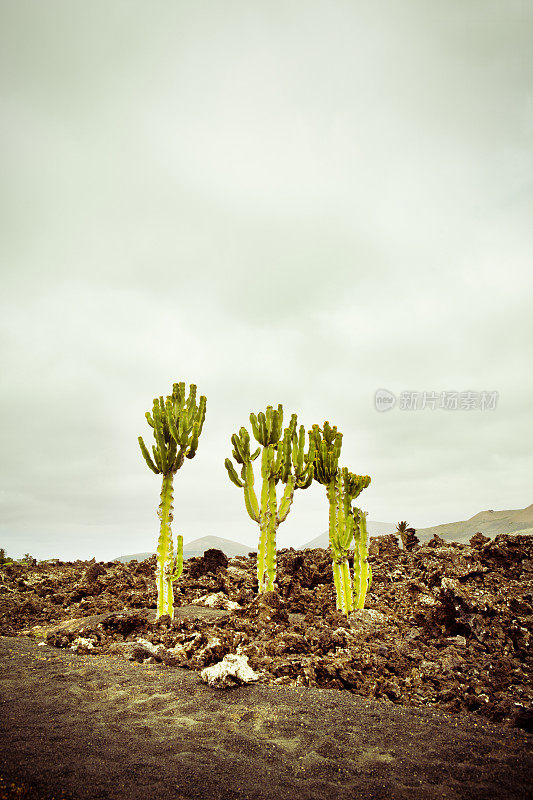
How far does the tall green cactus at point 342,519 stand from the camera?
33.3 ft

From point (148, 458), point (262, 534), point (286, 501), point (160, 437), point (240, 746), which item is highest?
point (160, 437)

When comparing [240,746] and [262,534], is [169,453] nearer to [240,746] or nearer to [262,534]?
[262,534]

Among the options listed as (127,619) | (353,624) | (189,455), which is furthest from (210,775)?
(189,455)

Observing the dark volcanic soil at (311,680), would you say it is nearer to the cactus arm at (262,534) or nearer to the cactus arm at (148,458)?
the cactus arm at (262,534)

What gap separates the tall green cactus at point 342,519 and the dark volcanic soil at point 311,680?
0.54 meters

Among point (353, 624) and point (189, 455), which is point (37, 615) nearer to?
point (189, 455)

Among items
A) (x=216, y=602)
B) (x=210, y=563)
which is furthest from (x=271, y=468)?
(x=210, y=563)

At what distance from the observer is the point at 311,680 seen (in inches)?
262

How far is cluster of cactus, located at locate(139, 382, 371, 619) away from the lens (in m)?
10.2

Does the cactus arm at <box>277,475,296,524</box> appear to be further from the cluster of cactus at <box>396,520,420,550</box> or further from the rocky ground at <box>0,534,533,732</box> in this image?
the cluster of cactus at <box>396,520,420,550</box>

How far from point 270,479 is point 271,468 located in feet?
0.92

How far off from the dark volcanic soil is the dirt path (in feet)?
0.07

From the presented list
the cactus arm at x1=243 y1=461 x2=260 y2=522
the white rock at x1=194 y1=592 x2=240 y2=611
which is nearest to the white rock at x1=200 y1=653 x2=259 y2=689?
the white rock at x1=194 y1=592 x2=240 y2=611

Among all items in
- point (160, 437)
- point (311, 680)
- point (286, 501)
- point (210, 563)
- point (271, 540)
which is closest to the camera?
point (311, 680)
